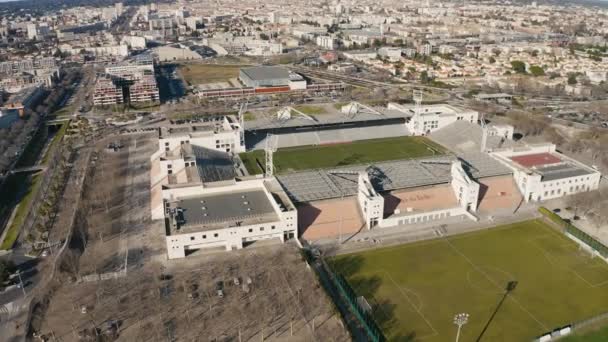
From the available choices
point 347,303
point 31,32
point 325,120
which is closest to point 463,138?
point 325,120

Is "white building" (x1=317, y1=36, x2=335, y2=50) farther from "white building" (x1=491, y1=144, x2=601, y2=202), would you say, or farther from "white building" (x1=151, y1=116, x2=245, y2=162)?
"white building" (x1=491, y1=144, x2=601, y2=202)

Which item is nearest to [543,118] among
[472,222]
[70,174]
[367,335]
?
[472,222]

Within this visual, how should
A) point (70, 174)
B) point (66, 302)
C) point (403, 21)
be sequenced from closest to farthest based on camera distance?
point (66, 302), point (70, 174), point (403, 21)

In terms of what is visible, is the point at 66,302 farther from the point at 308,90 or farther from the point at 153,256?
the point at 308,90

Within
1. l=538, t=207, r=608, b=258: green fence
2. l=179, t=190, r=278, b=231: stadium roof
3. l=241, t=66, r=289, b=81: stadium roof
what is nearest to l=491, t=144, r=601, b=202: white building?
l=538, t=207, r=608, b=258: green fence

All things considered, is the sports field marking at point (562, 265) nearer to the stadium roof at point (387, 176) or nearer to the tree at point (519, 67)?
the stadium roof at point (387, 176)

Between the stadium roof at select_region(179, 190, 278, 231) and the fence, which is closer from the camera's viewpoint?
the fence
